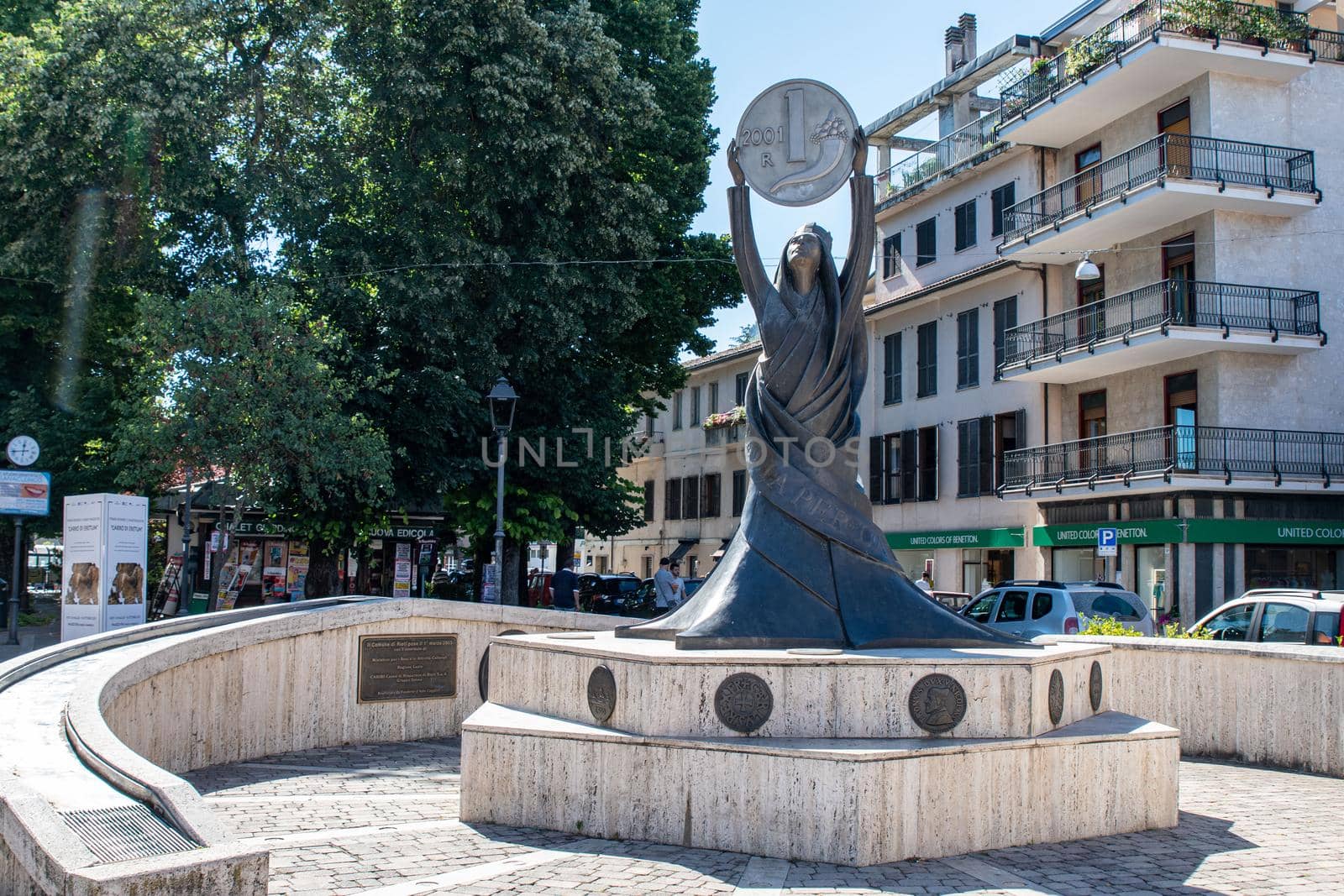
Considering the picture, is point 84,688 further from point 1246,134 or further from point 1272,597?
point 1246,134

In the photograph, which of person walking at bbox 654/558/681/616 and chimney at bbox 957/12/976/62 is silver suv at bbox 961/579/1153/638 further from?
chimney at bbox 957/12/976/62

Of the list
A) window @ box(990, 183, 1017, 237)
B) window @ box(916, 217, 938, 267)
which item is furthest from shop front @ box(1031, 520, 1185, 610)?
window @ box(916, 217, 938, 267)

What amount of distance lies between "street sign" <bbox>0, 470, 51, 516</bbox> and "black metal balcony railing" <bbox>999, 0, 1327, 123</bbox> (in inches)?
934

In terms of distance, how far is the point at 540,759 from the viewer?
7.54m

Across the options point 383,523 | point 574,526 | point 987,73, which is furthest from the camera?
point 987,73

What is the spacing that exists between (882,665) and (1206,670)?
553 centimetres

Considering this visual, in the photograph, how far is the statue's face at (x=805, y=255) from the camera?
9570 mm

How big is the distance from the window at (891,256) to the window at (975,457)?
6873mm

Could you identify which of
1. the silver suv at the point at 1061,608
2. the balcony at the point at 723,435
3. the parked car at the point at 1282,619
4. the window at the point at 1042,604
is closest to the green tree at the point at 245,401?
the silver suv at the point at 1061,608

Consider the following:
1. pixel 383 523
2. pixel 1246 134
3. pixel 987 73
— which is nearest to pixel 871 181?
pixel 383 523

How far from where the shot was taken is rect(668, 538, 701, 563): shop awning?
165ft

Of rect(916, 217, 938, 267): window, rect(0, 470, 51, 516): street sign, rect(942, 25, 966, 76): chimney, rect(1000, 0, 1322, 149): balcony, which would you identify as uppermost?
rect(942, 25, 966, 76): chimney

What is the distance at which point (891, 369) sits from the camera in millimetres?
39156

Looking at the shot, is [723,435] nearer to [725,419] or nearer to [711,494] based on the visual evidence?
[725,419]
